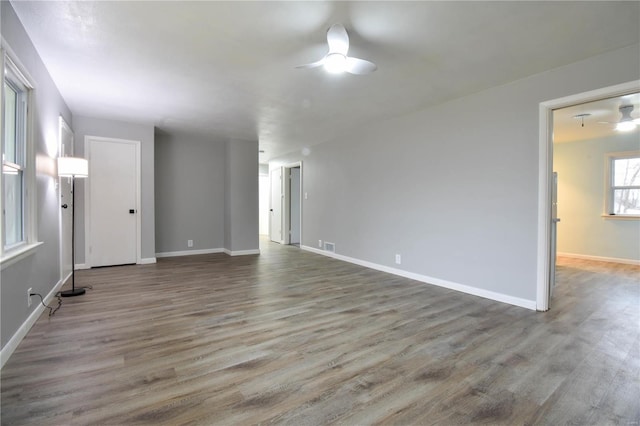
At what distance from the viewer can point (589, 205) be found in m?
6.11

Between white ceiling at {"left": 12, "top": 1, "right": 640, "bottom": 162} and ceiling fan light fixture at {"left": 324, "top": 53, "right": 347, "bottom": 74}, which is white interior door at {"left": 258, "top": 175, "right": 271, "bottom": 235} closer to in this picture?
white ceiling at {"left": 12, "top": 1, "right": 640, "bottom": 162}

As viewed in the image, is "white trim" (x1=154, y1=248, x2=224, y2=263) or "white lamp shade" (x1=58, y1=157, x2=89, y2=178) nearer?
"white lamp shade" (x1=58, y1=157, x2=89, y2=178)

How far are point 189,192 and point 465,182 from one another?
17.2 ft

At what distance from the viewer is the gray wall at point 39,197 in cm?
212

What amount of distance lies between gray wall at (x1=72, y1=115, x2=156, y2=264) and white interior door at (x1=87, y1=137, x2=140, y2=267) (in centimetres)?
10

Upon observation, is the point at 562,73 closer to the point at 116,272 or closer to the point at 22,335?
the point at 22,335

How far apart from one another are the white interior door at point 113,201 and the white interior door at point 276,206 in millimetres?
3756

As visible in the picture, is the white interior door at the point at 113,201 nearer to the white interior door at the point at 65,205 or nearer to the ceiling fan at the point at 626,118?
the white interior door at the point at 65,205

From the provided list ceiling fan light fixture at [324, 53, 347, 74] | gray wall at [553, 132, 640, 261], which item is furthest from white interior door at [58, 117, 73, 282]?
gray wall at [553, 132, 640, 261]

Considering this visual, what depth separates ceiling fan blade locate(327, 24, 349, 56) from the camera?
2.19m

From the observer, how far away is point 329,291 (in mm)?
3770

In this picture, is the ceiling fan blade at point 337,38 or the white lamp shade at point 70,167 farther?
the white lamp shade at point 70,167

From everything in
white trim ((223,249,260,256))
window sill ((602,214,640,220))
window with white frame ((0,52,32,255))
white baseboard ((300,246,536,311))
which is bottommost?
white baseboard ((300,246,536,311))

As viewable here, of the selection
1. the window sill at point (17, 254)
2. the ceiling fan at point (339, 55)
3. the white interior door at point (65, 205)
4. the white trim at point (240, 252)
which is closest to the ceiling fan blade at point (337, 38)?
the ceiling fan at point (339, 55)
